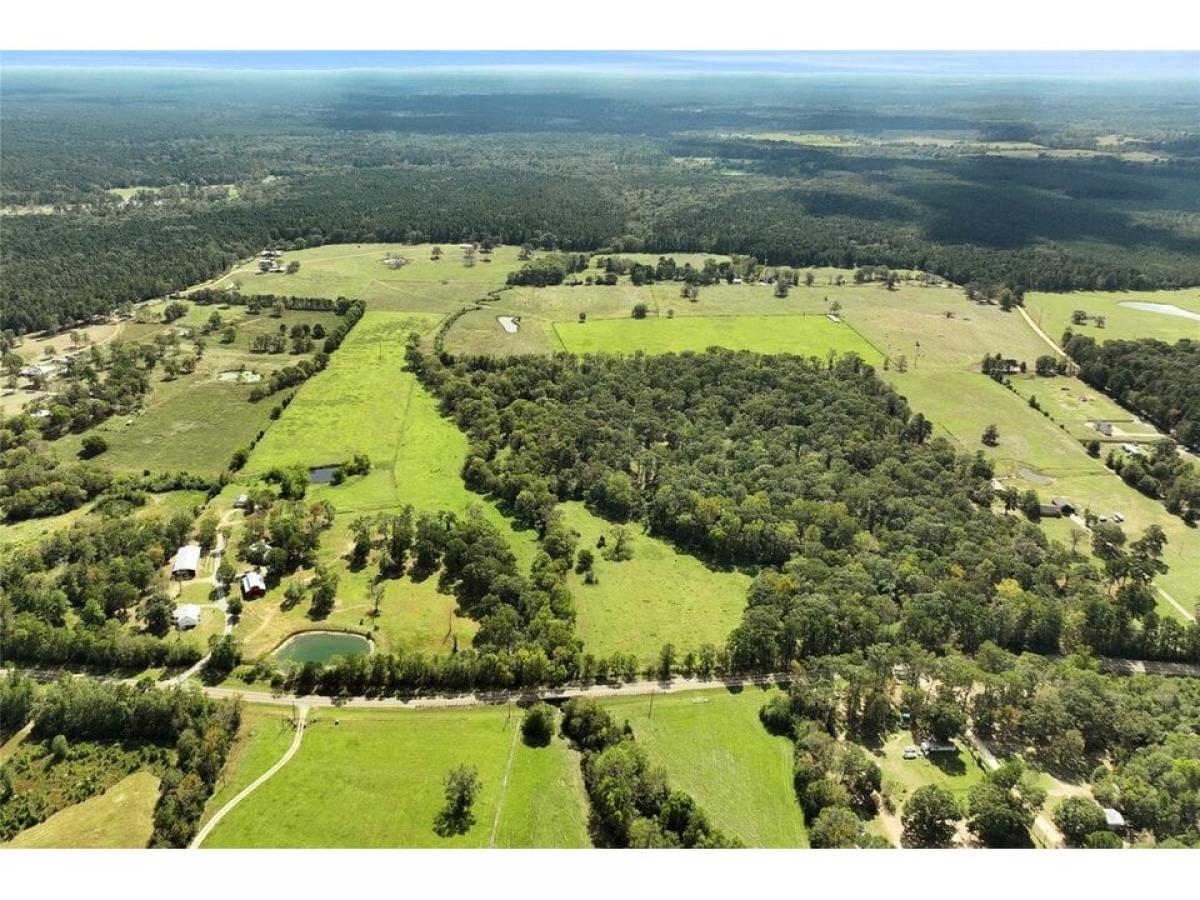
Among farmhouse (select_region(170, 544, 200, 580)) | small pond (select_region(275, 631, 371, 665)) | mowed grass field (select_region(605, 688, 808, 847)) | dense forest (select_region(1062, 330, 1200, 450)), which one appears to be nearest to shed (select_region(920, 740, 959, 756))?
mowed grass field (select_region(605, 688, 808, 847))

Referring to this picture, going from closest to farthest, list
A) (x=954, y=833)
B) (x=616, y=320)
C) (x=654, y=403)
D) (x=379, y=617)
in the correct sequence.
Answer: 1. (x=954, y=833)
2. (x=379, y=617)
3. (x=654, y=403)
4. (x=616, y=320)

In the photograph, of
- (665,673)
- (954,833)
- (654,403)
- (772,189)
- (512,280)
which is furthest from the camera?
(772,189)

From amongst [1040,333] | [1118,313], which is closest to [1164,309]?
[1118,313]

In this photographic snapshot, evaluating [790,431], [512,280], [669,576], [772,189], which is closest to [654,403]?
[790,431]

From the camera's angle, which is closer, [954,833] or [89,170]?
[954,833]

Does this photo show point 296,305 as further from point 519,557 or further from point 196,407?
point 519,557

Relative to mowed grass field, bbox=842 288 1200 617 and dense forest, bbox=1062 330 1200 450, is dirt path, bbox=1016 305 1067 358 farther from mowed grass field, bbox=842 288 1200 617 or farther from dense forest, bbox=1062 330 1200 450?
dense forest, bbox=1062 330 1200 450

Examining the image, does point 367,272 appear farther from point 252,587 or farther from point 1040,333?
point 1040,333
